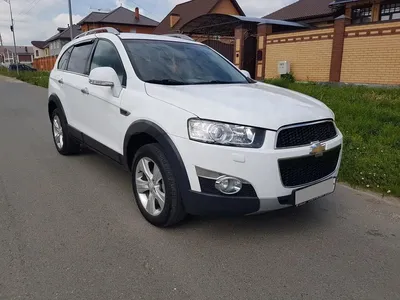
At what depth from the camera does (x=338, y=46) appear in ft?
42.0

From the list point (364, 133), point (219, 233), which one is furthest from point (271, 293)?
point (364, 133)

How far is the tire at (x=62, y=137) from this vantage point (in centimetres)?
529

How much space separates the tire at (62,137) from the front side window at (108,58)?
1.26m

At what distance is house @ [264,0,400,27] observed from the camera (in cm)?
1644

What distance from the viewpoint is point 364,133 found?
6.18 m

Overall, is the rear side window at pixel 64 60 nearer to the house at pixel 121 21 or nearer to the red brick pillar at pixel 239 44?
the red brick pillar at pixel 239 44

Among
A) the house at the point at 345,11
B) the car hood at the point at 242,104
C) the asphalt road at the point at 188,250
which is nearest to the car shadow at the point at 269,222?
the asphalt road at the point at 188,250

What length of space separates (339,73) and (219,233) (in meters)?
11.6

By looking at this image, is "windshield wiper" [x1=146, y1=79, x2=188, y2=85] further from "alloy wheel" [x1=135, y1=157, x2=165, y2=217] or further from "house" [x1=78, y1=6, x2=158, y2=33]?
"house" [x1=78, y1=6, x2=158, y2=33]

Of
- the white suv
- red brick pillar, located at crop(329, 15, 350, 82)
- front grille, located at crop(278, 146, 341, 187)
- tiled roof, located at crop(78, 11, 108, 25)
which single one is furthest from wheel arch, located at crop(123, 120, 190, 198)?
tiled roof, located at crop(78, 11, 108, 25)

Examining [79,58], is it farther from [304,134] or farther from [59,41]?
[59,41]

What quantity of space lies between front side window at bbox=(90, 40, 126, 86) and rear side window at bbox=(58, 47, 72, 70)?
120 cm

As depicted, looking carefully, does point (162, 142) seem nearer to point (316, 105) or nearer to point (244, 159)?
point (244, 159)

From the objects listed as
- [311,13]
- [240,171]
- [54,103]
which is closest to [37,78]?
[311,13]
